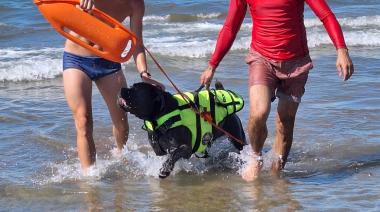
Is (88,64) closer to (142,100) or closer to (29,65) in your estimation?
(142,100)

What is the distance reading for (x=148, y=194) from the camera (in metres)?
5.64

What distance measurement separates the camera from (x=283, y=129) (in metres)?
5.98

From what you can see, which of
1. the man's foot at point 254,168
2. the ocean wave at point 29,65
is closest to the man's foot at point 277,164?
the man's foot at point 254,168

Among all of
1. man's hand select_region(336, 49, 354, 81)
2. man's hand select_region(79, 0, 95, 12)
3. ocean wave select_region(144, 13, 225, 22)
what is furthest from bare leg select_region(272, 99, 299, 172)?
ocean wave select_region(144, 13, 225, 22)

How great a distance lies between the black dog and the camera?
5.51 meters

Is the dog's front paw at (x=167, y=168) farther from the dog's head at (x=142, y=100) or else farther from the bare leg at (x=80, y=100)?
the bare leg at (x=80, y=100)

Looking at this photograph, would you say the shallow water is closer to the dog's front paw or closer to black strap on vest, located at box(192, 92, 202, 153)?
the dog's front paw

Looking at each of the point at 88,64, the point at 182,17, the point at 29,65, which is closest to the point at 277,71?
the point at 88,64

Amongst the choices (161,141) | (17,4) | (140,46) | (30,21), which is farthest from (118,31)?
(17,4)

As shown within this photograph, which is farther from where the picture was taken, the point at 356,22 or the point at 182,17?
the point at 182,17

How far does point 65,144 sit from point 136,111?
1.93 meters

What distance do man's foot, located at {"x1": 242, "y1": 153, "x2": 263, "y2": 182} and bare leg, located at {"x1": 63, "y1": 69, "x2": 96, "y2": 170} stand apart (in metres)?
1.24

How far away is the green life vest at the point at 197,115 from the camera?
569 centimetres

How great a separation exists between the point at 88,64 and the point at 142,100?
1.92ft
